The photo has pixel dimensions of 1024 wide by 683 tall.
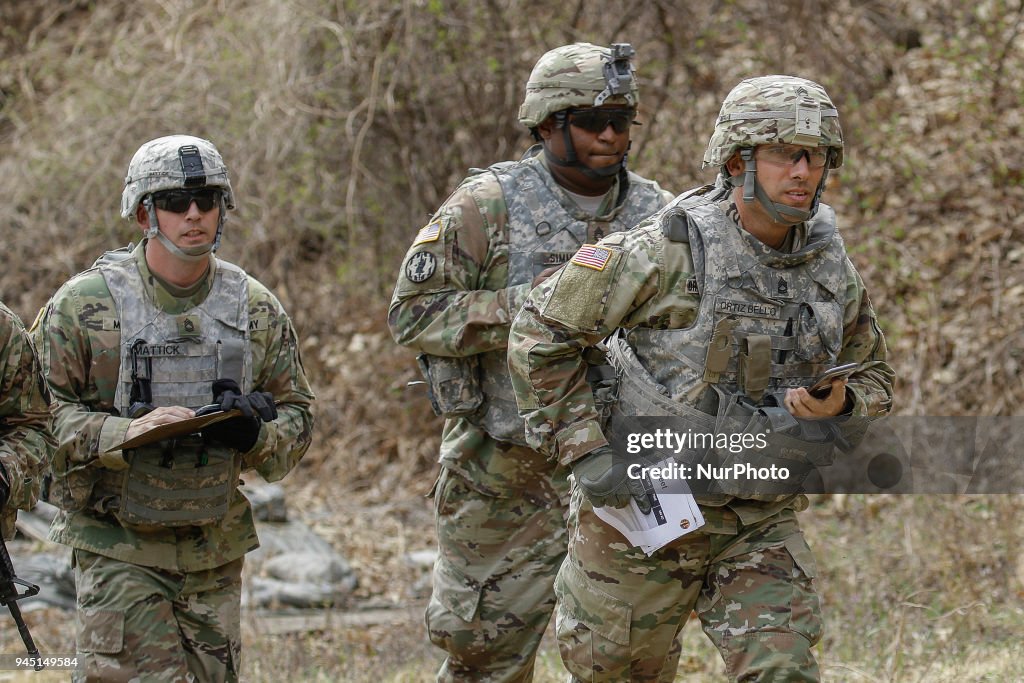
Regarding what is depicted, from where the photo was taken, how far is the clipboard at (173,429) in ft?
13.4

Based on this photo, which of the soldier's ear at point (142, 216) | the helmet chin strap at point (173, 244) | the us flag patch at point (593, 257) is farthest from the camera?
the soldier's ear at point (142, 216)

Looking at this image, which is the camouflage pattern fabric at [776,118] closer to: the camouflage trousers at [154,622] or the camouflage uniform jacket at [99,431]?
the camouflage uniform jacket at [99,431]

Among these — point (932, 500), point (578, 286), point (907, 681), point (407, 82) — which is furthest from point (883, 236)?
point (578, 286)

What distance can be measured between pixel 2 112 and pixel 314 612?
7708 millimetres

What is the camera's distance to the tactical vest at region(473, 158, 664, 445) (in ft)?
15.0

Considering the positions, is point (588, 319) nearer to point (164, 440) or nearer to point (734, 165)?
point (734, 165)

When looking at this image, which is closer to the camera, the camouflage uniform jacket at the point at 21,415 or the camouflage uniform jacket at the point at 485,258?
the camouflage uniform jacket at the point at 21,415

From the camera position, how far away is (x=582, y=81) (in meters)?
4.63

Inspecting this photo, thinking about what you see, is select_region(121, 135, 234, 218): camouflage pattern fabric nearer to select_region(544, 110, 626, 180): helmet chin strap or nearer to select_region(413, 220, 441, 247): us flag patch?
select_region(413, 220, 441, 247): us flag patch

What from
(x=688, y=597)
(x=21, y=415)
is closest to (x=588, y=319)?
(x=688, y=597)

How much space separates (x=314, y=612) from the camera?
7617mm

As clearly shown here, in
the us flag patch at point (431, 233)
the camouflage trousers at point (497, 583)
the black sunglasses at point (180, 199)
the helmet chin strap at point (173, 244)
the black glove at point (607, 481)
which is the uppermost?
the black sunglasses at point (180, 199)

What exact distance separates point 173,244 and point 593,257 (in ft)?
4.93

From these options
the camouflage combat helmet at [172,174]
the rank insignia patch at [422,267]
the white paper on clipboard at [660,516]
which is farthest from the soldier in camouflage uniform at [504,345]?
the white paper on clipboard at [660,516]
